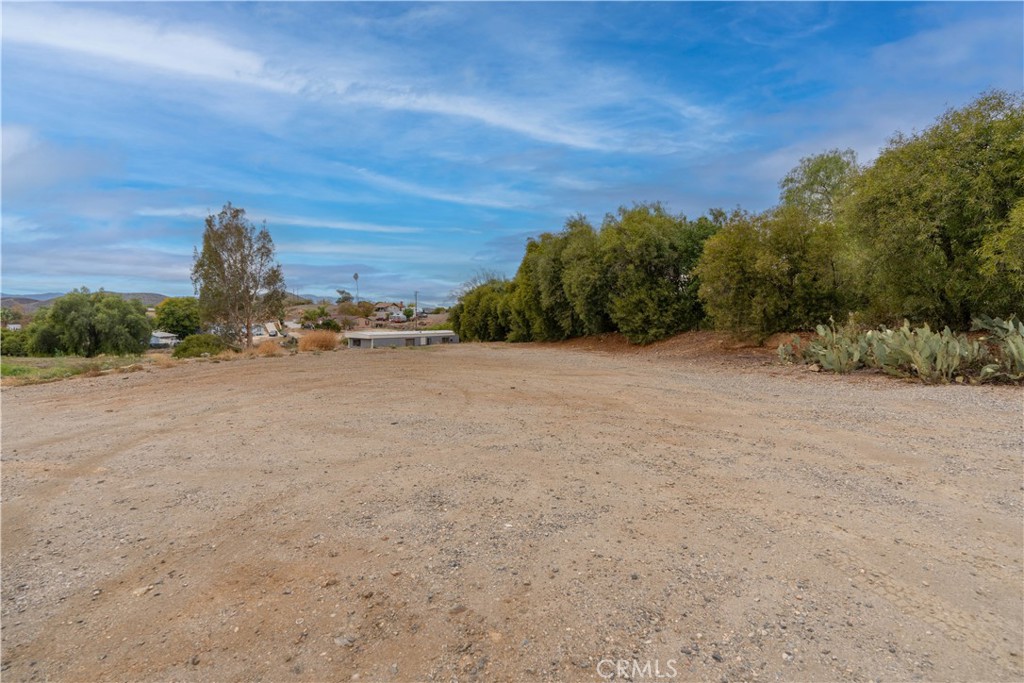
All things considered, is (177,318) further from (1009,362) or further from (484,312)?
(1009,362)

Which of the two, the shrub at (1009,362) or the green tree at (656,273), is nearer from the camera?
the shrub at (1009,362)

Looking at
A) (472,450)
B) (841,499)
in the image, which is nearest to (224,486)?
(472,450)

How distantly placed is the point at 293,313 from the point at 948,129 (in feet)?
307

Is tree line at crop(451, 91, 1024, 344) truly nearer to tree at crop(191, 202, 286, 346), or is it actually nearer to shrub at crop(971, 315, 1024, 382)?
shrub at crop(971, 315, 1024, 382)

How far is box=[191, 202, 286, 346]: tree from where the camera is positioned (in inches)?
1115

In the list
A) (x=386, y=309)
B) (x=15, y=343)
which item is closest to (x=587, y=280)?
(x=15, y=343)

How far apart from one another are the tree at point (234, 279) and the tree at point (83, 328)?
14538 millimetres

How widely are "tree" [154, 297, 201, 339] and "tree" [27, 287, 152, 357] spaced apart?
82.4ft

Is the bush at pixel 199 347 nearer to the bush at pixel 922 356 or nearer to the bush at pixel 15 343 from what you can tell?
the bush at pixel 922 356

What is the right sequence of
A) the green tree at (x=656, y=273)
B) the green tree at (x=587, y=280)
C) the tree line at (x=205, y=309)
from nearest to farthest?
the green tree at (x=656, y=273)
the green tree at (x=587, y=280)
the tree line at (x=205, y=309)

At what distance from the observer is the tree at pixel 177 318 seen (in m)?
63.5

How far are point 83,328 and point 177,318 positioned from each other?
1114 inches

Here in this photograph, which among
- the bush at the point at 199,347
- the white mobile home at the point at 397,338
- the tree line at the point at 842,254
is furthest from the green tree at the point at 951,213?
the white mobile home at the point at 397,338

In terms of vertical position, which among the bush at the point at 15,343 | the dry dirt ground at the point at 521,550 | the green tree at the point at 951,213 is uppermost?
the green tree at the point at 951,213
